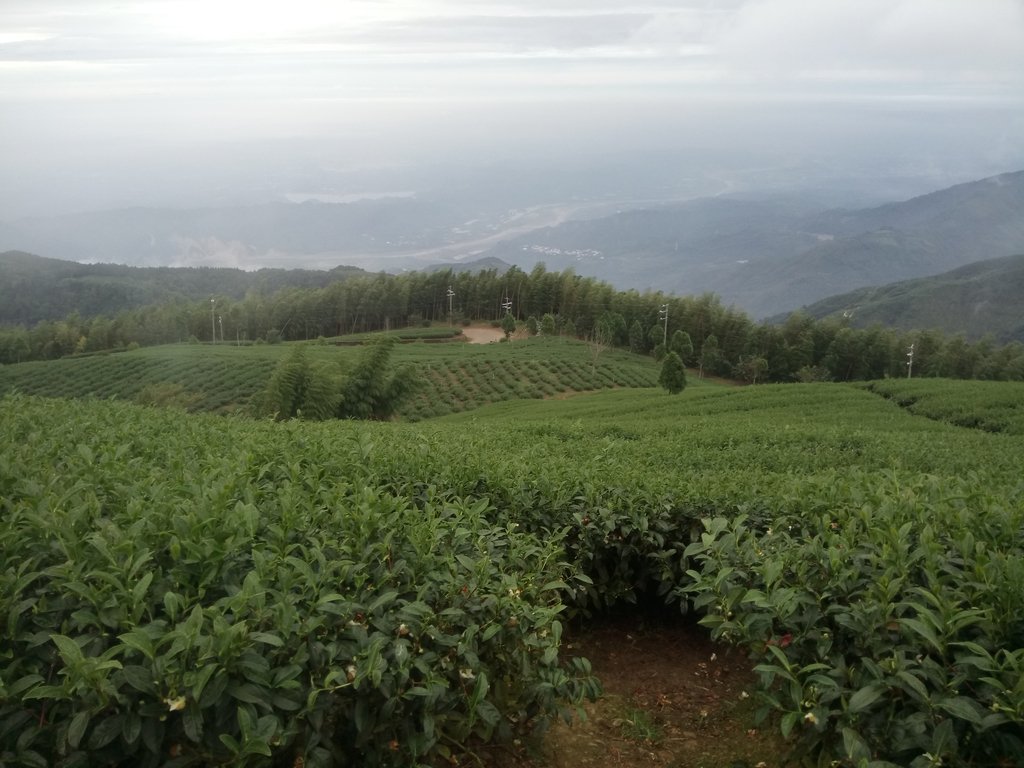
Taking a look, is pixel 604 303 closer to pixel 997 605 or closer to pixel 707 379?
pixel 707 379

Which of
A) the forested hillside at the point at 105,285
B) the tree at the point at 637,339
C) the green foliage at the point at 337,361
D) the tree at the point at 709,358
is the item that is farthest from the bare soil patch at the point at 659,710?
the forested hillside at the point at 105,285

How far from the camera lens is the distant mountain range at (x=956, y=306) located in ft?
418

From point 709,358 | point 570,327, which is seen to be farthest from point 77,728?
point 570,327

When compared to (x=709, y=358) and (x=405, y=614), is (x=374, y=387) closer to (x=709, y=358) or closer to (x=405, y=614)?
(x=405, y=614)

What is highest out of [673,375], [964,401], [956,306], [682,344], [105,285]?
[105,285]

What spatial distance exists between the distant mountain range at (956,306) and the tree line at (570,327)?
57.1 metres

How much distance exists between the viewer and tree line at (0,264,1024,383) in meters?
61.5

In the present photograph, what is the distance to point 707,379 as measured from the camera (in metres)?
62.4

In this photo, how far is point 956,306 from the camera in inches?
5300

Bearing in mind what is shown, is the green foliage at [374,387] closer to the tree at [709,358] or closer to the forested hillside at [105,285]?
the tree at [709,358]

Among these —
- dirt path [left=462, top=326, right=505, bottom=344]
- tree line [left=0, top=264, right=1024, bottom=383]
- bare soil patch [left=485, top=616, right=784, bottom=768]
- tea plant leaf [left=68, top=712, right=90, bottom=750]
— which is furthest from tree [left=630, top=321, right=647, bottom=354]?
tea plant leaf [left=68, top=712, right=90, bottom=750]

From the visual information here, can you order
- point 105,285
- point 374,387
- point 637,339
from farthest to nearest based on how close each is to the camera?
point 105,285 < point 637,339 < point 374,387

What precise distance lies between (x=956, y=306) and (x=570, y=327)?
9295 cm

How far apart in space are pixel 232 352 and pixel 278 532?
60.0 m
